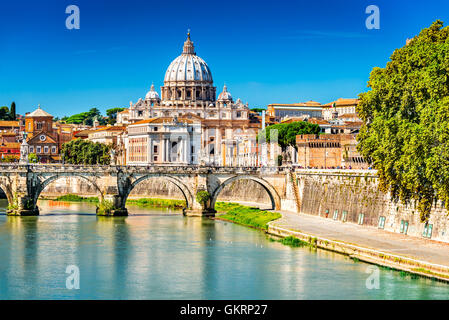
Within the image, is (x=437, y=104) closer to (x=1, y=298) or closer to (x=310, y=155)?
(x=1, y=298)

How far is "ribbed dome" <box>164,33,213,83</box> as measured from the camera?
456 feet

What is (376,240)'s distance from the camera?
3519 cm

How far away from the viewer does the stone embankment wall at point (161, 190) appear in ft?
209

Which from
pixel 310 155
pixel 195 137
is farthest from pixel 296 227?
pixel 195 137

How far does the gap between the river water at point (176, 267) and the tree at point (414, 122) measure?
13.5 feet

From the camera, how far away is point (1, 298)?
90.2ft

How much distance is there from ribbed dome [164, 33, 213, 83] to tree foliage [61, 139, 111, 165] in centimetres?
3237

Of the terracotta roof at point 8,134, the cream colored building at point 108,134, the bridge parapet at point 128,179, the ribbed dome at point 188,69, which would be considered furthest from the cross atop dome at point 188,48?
the bridge parapet at point 128,179

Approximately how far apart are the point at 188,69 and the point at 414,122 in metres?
105

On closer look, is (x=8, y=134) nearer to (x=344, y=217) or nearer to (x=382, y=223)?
(x=344, y=217)

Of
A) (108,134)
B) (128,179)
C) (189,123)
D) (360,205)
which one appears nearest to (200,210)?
(128,179)

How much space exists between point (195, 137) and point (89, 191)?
3697cm

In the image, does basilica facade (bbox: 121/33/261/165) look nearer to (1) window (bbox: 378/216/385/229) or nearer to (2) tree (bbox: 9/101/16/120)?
(2) tree (bbox: 9/101/16/120)

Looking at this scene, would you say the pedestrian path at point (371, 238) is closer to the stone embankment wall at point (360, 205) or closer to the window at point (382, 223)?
the window at point (382, 223)
